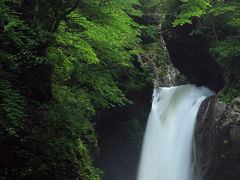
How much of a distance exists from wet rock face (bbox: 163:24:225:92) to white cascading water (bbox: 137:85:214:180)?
156cm

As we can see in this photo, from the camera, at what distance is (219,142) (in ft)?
30.9

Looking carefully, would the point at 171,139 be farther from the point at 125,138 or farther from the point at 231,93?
the point at 231,93

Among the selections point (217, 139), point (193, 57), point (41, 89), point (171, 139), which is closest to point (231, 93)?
point (217, 139)

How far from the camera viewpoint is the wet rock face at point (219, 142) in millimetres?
8750

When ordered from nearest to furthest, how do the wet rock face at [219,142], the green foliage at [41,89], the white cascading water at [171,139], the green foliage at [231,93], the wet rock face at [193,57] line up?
the green foliage at [41,89], the wet rock face at [219,142], the green foliage at [231,93], the white cascading water at [171,139], the wet rock face at [193,57]

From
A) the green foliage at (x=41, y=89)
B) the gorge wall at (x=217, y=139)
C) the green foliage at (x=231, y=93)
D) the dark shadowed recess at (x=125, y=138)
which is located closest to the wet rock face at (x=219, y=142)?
the gorge wall at (x=217, y=139)

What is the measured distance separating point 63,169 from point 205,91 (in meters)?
15.0

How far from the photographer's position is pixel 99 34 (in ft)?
15.0

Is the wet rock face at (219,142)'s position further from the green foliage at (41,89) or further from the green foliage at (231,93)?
the green foliage at (41,89)

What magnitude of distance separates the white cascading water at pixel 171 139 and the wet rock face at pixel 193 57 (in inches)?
61.5

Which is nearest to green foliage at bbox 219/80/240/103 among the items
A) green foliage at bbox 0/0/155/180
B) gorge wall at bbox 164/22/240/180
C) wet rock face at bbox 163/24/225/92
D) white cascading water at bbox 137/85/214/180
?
gorge wall at bbox 164/22/240/180

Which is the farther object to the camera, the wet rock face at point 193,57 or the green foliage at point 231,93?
the wet rock face at point 193,57

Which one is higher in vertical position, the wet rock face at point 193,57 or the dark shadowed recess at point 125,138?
the wet rock face at point 193,57

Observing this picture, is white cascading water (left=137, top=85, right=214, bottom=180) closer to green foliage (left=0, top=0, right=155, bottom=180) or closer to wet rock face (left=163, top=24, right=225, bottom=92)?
wet rock face (left=163, top=24, right=225, bottom=92)
